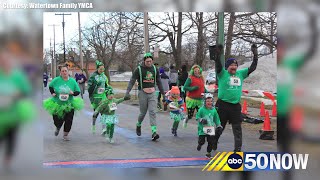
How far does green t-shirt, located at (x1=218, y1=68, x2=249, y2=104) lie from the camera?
4316 mm

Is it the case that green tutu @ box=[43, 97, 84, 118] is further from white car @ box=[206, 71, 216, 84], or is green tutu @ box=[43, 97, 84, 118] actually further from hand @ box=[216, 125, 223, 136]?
hand @ box=[216, 125, 223, 136]

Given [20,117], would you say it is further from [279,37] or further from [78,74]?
[279,37]

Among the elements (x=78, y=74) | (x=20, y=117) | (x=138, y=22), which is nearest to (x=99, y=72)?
(x=78, y=74)

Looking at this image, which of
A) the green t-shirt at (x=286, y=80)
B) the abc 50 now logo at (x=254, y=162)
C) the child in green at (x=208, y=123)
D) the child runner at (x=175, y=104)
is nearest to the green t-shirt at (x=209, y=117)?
the child in green at (x=208, y=123)

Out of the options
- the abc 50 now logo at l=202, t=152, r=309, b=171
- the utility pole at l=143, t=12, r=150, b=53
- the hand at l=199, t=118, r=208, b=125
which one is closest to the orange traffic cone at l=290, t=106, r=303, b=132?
the abc 50 now logo at l=202, t=152, r=309, b=171

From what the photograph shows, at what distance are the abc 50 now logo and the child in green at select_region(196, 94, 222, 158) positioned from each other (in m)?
0.27

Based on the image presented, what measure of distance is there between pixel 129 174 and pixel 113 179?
6.4 inches

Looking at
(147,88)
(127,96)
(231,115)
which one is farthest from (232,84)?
(127,96)

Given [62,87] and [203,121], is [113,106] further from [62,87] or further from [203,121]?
[203,121]

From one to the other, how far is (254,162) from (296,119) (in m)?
0.58

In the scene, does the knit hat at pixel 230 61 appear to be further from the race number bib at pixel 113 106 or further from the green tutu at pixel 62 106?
the green tutu at pixel 62 106

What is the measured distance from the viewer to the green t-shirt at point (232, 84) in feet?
14.2

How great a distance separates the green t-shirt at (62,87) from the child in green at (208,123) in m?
1.37

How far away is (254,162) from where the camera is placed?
13.5 feet
